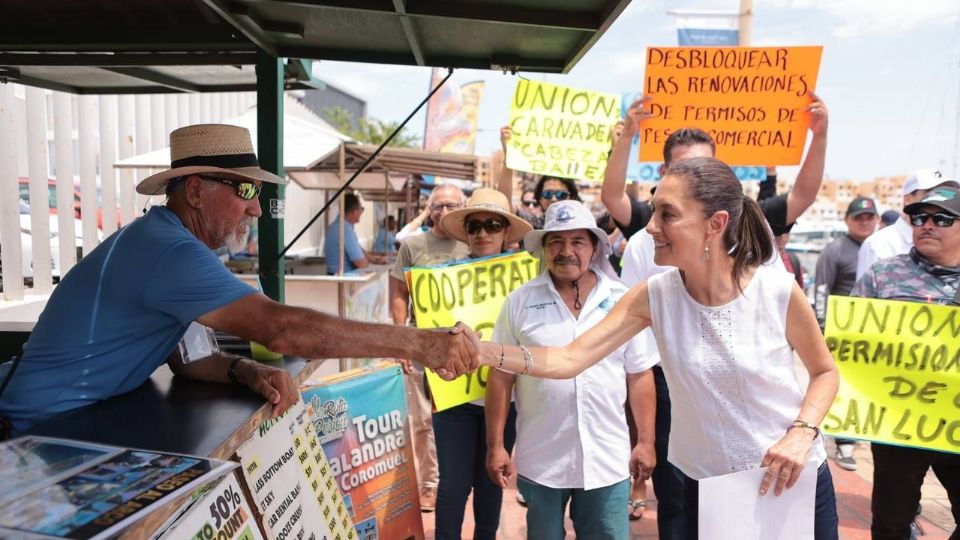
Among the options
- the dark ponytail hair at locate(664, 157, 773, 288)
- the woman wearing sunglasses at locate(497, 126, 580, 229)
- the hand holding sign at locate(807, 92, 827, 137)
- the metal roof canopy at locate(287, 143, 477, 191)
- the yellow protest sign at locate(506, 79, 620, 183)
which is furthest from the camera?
the metal roof canopy at locate(287, 143, 477, 191)

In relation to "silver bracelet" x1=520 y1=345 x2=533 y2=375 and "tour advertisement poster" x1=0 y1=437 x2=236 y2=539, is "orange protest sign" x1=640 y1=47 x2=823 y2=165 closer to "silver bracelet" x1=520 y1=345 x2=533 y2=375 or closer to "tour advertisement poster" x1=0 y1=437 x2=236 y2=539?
"silver bracelet" x1=520 y1=345 x2=533 y2=375

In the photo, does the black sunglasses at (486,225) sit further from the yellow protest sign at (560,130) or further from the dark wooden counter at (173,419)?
the dark wooden counter at (173,419)

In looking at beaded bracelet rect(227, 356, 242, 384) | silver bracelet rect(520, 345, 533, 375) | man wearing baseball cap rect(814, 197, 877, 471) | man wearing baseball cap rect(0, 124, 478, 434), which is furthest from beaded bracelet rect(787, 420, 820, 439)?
man wearing baseball cap rect(814, 197, 877, 471)

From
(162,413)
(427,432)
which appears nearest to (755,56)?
(427,432)

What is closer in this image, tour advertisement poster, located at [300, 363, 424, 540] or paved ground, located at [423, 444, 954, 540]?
tour advertisement poster, located at [300, 363, 424, 540]

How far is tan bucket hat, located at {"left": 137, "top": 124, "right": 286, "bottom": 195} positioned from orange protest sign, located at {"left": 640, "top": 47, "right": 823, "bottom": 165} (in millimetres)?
2645

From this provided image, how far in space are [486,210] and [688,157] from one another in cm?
120

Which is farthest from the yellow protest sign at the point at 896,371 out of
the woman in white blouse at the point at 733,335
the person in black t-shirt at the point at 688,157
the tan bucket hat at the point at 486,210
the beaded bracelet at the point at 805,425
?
the tan bucket hat at the point at 486,210

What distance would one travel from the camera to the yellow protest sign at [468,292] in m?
3.31

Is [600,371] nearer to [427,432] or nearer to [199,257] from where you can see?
[199,257]

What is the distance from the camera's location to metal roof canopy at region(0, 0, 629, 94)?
8.34 ft

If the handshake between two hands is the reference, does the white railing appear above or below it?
above

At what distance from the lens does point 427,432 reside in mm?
4785

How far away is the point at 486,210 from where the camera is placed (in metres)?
3.78
